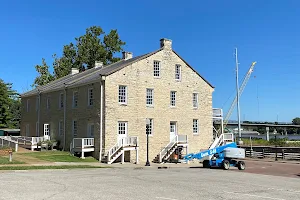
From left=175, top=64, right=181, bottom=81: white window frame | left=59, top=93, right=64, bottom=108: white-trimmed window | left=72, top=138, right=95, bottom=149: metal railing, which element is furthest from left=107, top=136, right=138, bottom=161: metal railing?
left=59, top=93, right=64, bottom=108: white-trimmed window

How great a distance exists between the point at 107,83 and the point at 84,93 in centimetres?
393

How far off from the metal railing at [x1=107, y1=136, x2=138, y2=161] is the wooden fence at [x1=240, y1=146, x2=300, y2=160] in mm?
14441

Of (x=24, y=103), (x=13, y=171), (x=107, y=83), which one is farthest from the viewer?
(x=24, y=103)

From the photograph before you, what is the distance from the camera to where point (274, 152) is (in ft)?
123

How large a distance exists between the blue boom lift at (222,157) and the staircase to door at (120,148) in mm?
5796

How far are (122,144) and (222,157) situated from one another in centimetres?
845

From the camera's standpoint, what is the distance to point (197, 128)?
37562 mm

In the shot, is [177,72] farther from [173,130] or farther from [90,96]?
[90,96]

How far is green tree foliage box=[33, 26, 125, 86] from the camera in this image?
6016cm

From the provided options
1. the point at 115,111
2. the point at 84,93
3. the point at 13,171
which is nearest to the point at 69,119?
the point at 84,93

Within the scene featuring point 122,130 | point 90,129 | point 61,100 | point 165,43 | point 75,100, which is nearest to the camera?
point 122,130

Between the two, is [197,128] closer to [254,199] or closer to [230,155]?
[230,155]

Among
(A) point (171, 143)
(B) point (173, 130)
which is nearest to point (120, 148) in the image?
(A) point (171, 143)

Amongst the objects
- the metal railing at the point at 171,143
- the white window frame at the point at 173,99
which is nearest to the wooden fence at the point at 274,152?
the metal railing at the point at 171,143
